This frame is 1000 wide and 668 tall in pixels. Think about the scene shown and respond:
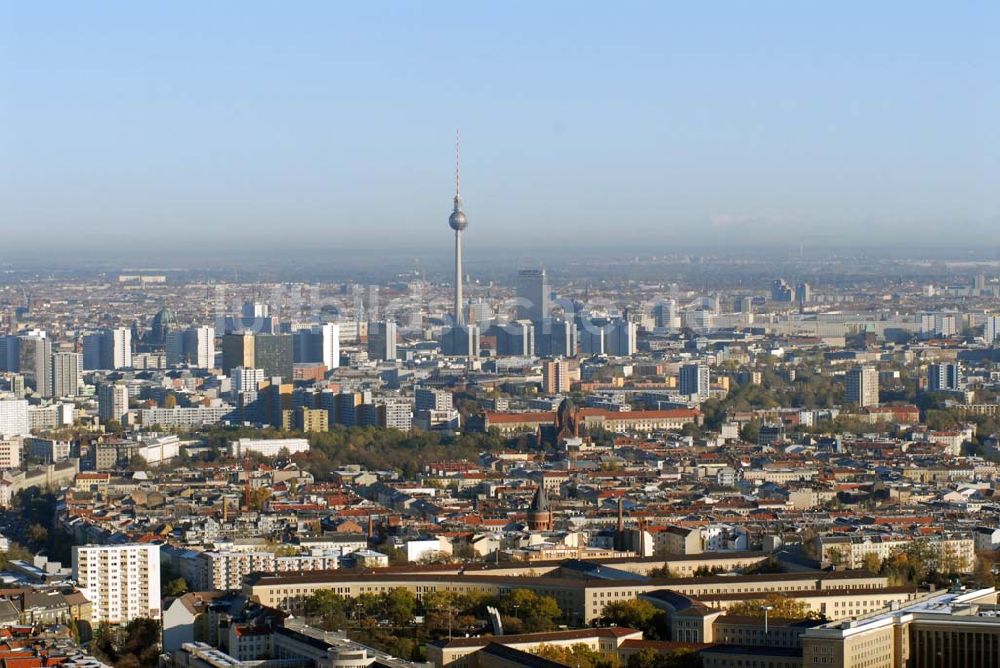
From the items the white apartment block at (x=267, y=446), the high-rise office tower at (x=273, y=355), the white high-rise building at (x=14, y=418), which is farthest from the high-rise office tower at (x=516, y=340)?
the white apartment block at (x=267, y=446)

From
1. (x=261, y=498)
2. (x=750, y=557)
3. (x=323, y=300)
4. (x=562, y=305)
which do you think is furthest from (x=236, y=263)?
(x=750, y=557)

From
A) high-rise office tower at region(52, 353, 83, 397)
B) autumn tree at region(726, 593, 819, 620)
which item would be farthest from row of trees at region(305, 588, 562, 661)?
high-rise office tower at region(52, 353, 83, 397)

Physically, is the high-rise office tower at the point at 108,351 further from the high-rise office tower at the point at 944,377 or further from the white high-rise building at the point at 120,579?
the white high-rise building at the point at 120,579

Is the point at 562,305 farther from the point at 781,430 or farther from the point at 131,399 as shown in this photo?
the point at 781,430

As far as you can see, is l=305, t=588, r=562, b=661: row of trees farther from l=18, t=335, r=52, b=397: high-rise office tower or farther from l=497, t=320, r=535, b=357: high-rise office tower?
l=497, t=320, r=535, b=357: high-rise office tower

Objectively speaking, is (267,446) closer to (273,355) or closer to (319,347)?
(273,355)

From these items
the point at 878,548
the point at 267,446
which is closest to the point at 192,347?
the point at 267,446

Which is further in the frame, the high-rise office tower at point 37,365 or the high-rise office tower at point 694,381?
the high-rise office tower at point 37,365
